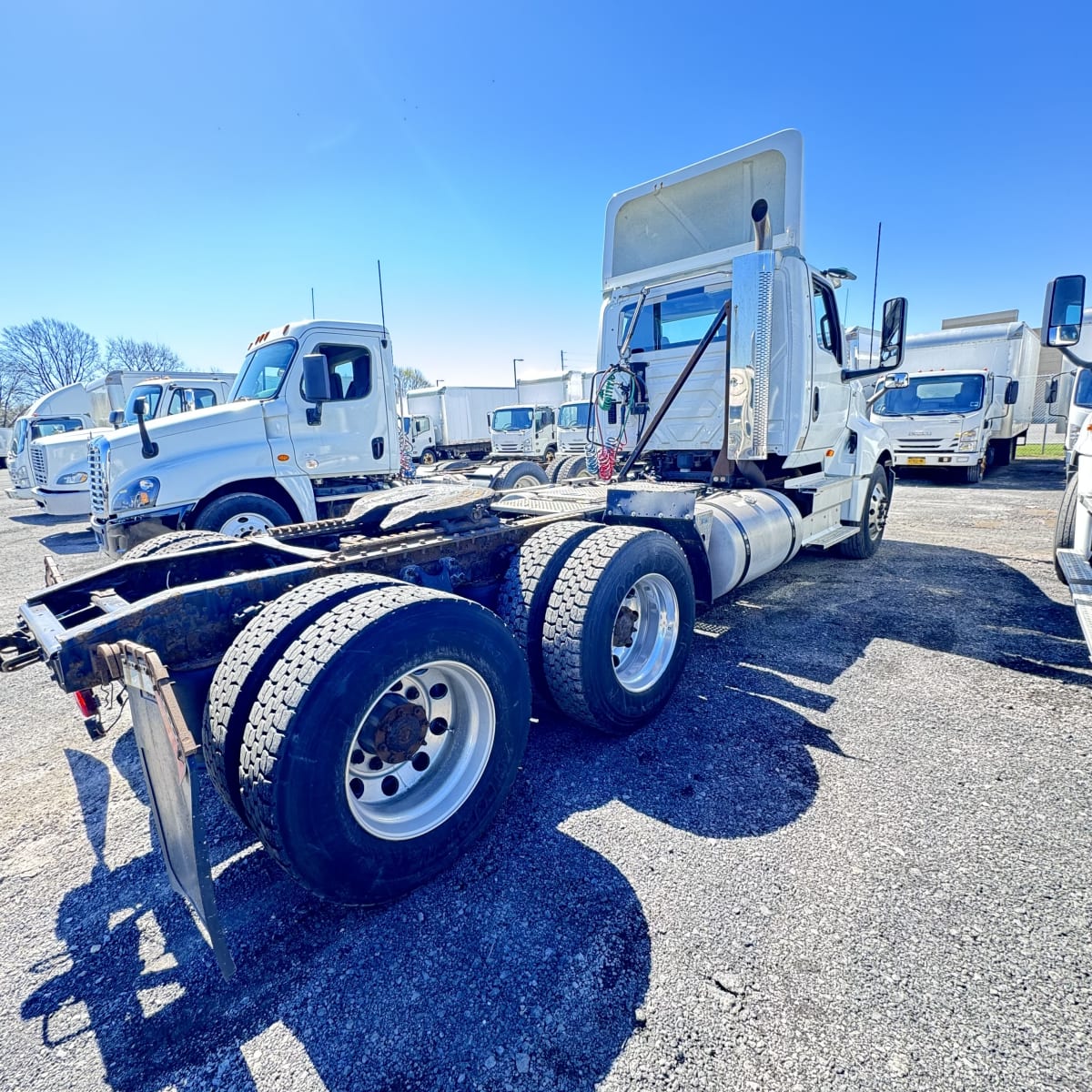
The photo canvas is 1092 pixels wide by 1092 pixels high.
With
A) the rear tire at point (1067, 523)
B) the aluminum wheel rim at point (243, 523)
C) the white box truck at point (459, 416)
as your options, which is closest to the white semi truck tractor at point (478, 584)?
the aluminum wheel rim at point (243, 523)

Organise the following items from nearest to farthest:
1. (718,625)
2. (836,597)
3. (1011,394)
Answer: (718,625) < (836,597) < (1011,394)

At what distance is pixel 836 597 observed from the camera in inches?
229

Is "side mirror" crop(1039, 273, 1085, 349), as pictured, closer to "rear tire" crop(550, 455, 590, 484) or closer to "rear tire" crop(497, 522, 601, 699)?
"rear tire" crop(497, 522, 601, 699)

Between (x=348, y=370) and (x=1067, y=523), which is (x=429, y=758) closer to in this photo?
(x=348, y=370)

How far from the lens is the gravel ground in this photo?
1.64 meters

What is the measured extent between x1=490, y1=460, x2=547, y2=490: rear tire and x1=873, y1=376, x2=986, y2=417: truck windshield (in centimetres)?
982

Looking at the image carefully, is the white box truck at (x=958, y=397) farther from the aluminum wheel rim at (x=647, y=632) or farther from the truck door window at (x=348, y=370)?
the aluminum wheel rim at (x=647, y=632)

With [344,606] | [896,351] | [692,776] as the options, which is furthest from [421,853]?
[896,351]

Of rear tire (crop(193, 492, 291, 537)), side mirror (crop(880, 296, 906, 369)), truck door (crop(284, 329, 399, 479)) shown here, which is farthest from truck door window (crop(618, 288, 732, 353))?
rear tire (crop(193, 492, 291, 537))

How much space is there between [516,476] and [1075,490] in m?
5.96

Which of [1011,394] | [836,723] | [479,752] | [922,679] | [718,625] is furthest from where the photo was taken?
[1011,394]

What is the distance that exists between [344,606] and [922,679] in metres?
3.70

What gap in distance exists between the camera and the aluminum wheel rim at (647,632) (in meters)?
3.50

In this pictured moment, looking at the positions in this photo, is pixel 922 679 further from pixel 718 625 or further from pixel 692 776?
pixel 692 776
